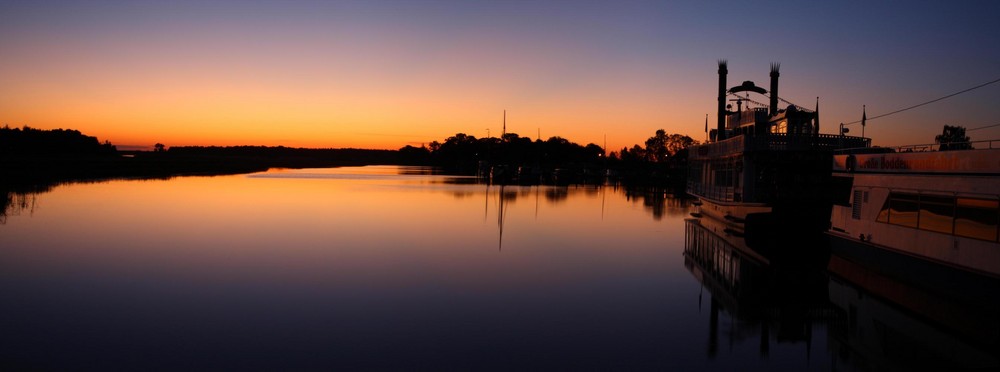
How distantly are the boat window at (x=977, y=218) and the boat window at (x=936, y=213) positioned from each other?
0.89 ft

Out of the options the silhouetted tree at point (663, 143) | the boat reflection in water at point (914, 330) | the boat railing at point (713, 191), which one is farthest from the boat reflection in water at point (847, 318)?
the silhouetted tree at point (663, 143)

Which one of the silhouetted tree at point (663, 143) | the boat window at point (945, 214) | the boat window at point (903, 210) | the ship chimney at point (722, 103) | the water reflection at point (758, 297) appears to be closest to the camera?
the boat window at point (945, 214)

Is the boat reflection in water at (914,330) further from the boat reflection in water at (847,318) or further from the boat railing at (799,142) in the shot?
the boat railing at (799,142)

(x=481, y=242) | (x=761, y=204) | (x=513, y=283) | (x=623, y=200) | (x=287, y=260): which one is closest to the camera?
(x=513, y=283)

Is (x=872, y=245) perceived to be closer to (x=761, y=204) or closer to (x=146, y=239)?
(x=761, y=204)

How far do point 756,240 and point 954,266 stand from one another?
11868 millimetres

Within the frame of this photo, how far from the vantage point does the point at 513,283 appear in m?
21.7

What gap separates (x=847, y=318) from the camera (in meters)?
17.6

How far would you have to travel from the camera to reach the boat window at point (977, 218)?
50.8 ft

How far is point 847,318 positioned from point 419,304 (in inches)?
455

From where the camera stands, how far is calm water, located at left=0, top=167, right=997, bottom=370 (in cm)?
1352

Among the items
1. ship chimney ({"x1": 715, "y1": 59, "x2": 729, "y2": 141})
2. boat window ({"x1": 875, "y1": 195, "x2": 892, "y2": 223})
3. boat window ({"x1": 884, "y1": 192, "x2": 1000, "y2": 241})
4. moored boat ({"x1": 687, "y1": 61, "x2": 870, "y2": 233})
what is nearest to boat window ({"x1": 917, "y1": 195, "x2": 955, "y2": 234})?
boat window ({"x1": 884, "y1": 192, "x2": 1000, "y2": 241})

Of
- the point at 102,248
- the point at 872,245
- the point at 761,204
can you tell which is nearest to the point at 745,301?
the point at 872,245

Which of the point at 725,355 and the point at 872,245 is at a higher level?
the point at 872,245
